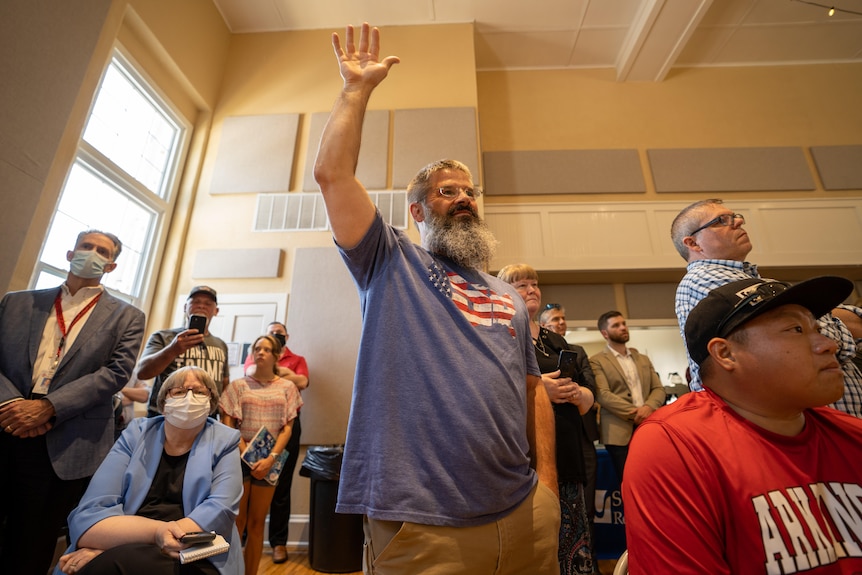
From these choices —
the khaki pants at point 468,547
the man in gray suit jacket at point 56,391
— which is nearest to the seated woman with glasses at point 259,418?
the man in gray suit jacket at point 56,391

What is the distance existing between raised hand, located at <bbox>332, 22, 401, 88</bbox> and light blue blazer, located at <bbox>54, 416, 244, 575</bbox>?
1.61 metres

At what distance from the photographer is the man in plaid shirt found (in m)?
1.39

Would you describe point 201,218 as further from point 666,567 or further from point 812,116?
point 812,116

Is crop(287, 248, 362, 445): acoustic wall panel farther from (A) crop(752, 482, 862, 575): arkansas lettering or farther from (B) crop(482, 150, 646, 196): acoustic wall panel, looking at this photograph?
(A) crop(752, 482, 862, 575): arkansas lettering

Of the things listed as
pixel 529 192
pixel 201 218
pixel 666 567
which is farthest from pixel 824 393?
pixel 201 218

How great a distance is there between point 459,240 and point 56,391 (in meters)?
1.90

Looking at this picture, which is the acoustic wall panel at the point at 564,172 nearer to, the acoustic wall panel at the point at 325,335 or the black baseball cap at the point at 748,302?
the acoustic wall panel at the point at 325,335

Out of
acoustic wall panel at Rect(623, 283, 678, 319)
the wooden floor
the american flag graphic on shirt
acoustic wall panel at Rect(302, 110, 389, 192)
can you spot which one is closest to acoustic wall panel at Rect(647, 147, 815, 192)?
acoustic wall panel at Rect(623, 283, 678, 319)

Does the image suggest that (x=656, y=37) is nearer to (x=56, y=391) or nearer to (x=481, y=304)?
(x=481, y=304)

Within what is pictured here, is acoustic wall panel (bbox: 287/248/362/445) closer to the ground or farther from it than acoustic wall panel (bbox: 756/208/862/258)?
closer to the ground

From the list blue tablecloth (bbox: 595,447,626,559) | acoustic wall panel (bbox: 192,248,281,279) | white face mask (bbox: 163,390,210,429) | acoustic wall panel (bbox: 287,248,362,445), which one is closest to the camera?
white face mask (bbox: 163,390,210,429)

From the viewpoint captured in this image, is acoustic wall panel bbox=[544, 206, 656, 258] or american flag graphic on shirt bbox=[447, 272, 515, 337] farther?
acoustic wall panel bbox=[544, 206, 656, 258]

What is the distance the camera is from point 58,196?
3039 mm

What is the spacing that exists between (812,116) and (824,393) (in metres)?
6.93
